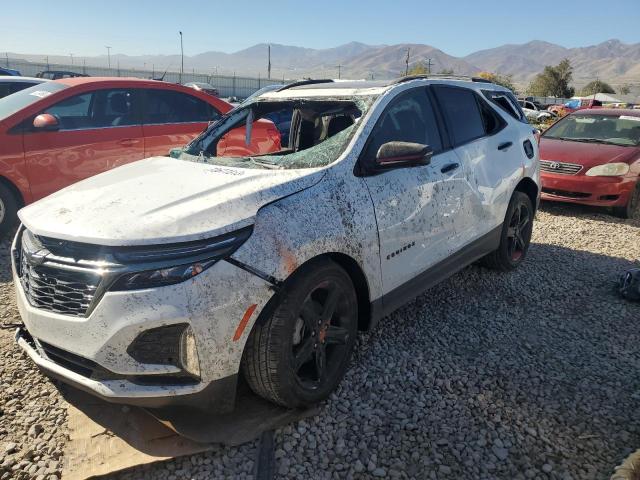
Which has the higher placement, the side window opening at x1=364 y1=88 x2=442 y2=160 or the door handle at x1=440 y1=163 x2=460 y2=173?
the side window opening at x1=364 y1=88 x2=442 y2=160

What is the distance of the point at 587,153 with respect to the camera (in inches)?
293

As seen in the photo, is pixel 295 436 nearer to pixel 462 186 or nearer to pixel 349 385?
pixel 349 385

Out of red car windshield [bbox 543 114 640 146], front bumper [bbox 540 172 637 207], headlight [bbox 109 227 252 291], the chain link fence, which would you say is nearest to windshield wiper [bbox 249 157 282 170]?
headlight [bbox 109 227 252 291]

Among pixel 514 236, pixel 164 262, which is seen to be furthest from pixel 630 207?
pixel 164 262

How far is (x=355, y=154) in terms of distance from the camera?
2.97 metres

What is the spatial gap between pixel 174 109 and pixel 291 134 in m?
2.89

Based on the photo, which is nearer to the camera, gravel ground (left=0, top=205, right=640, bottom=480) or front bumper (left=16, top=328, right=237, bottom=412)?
front bumper (left=16, top=328, right=237, bottom=412)

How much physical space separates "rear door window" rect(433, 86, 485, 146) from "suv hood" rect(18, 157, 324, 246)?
1557 millimetres

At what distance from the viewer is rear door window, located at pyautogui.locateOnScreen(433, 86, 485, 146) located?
3867 millimetres

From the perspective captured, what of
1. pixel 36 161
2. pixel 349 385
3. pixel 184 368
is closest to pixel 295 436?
pixel 349 385

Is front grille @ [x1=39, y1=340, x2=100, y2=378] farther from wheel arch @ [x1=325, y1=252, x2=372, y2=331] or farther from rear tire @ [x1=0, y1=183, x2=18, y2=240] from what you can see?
rear tire @ [x1=0, y1=183, x2=18, y2=240]

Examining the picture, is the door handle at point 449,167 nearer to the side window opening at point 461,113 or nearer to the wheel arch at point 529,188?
the side window opening at point 461,113

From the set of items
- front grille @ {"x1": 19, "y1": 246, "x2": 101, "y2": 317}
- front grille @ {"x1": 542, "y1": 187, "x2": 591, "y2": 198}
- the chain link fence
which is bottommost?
front grille @ {"x1": 542, "y1": 187, "x2": 591, "y2": 198}

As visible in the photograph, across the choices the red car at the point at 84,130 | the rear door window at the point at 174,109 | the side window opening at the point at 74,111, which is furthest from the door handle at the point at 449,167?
the side window opening at the point at 74,111
